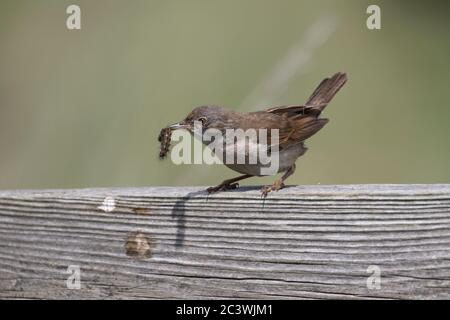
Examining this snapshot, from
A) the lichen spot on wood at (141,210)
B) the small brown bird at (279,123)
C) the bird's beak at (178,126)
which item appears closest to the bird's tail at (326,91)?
the small brown bird at (279,123)

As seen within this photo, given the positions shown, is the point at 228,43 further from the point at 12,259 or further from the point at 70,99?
the point at 12,259

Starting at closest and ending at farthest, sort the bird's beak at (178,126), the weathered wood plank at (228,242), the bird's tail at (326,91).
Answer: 1. the weathered wood plank at (228,242)
2. the bird's beak at (178,126)
3. the bird's tail at (326,91)

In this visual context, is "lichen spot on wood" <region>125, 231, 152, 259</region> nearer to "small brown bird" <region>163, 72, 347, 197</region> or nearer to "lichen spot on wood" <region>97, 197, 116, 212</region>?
"lichen spot on wood" <region>97, 197, 116, 212</region>

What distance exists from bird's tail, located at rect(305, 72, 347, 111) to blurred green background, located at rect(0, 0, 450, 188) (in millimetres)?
153

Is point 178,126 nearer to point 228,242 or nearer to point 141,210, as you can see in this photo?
point 141,210

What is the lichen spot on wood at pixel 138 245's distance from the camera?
9.79 ft

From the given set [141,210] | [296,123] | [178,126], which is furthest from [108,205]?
[296,123]

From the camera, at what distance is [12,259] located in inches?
123

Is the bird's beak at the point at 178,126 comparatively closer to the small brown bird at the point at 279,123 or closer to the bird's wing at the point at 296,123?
the small brown bird at the point at 279,123

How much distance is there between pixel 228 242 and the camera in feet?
9.53

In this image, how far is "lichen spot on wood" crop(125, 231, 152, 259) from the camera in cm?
298

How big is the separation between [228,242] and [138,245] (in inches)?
14.0

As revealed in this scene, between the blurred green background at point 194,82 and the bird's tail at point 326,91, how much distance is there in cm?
15

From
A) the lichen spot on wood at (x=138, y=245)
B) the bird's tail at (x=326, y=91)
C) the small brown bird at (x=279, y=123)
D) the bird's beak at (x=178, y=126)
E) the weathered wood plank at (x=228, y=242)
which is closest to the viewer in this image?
the weathered wood plank at (x=228, y=242)
